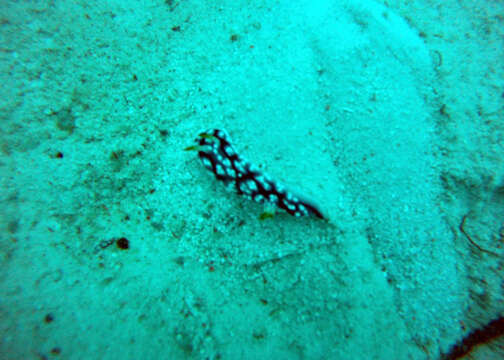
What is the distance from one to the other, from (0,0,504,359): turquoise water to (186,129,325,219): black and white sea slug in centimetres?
2

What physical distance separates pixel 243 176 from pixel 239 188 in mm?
112

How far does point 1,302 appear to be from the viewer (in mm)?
1513

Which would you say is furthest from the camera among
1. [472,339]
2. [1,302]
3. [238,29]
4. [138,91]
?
[238,29]

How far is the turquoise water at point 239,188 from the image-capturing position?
1679 millimetres

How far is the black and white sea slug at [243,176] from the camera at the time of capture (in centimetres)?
181

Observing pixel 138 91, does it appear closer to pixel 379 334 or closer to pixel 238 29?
pixel 238 29

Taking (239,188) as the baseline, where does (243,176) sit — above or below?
above

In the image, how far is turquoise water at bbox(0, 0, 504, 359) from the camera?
5.51 ft

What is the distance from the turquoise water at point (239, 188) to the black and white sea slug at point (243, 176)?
2cm

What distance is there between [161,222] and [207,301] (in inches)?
28.8

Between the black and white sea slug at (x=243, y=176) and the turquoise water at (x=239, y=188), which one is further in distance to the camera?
the black and white sea slug at (x=243, y=176)

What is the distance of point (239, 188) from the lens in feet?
6.09

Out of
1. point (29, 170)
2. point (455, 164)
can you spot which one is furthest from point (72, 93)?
point (455, 164)

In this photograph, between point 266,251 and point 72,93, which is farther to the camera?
point 72,93
